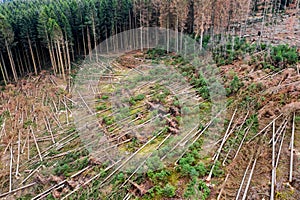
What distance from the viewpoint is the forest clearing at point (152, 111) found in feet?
29.7

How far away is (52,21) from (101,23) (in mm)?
6902

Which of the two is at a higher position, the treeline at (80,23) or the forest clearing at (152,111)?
the treeline at (80,23)

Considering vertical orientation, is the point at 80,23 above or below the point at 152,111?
above

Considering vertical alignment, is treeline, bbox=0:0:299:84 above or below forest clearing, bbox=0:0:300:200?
above

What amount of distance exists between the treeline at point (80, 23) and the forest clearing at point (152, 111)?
14 cm

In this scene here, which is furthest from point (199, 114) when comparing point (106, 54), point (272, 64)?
point (106, 54)

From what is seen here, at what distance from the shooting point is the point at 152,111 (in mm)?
13977

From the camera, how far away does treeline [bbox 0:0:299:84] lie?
20031mm

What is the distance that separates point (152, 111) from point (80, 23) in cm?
1476

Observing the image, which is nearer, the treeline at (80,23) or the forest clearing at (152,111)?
the forest clearing at (152,111)

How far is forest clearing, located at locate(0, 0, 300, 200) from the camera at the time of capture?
356 inches

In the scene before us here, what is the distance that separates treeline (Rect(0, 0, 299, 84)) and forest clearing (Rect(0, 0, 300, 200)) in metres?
0.14

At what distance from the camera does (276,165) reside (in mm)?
8672

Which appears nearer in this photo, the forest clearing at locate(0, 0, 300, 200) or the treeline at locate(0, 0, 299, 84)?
the forest clearing at locate(0, 0, 300, 200)
